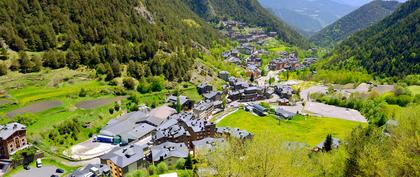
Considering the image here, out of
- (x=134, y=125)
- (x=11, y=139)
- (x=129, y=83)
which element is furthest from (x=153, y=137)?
(x=129, y=83)

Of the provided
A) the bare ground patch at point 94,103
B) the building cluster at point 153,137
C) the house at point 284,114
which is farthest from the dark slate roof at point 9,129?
the house at point 284,114

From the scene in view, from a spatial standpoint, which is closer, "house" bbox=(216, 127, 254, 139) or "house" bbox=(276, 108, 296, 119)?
"house" bbox=(216, 127, 254, 139)

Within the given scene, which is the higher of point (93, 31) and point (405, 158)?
point (93, 31)

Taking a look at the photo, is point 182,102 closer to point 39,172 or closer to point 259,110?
point 259,110

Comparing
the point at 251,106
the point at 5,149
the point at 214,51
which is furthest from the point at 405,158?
the point at 214,51

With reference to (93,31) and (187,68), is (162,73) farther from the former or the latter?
(93,31)

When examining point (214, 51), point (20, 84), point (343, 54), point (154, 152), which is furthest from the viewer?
point (343, 54)

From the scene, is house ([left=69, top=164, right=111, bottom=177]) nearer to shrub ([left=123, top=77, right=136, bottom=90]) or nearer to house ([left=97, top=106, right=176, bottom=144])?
house ([left=97, top=106, right=176, bottom=144])

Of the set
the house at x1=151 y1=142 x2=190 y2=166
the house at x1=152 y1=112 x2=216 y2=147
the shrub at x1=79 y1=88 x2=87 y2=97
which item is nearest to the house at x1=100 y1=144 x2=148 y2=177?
the house at x1=151 y1=142 x2=190 y2=166
